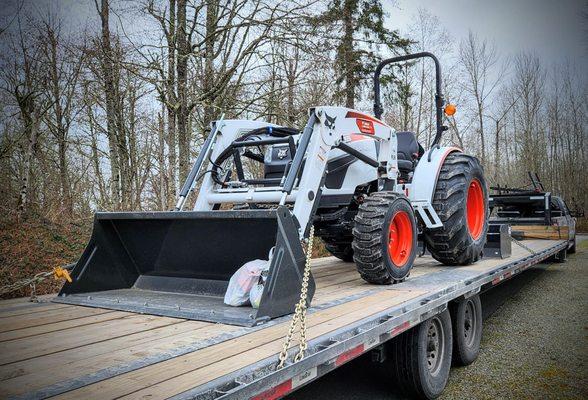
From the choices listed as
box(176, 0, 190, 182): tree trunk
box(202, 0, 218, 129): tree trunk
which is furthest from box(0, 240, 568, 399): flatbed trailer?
box(202, 0, 218, 129): tree trunk

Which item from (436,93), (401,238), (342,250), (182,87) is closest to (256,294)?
(401,238)

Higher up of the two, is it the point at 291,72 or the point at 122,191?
the point at 291,72

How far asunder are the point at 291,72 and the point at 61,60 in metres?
4.98

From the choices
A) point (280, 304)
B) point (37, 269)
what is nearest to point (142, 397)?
point (280, 304)

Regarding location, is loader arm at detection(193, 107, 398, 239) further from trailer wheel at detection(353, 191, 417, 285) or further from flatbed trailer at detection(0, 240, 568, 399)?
flatbed trailer at detection(0, 240, 568, 399)

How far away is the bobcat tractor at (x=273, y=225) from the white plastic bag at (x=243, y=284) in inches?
4.2

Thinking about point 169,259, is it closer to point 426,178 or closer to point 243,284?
point 243,284

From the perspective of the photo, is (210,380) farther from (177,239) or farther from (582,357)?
(582,357)

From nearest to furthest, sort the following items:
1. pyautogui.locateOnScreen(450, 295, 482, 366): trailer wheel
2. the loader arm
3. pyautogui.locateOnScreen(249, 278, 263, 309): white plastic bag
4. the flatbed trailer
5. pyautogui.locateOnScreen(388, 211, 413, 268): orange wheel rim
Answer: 1. the flatbed trailer
2. pyautogui.locateOnScreen(249, 278, 263, 309): white plastic bag
3. the loader arm
4. pyautogui.locateOnScreen(450, 295, 482, 366): trailer wheel
5. pyautogui.locateOnScreen(388, 211, 413, 268): orange wheel rim

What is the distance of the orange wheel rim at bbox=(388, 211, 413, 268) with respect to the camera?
14.4 ft

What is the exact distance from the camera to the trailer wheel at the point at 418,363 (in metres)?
3.41

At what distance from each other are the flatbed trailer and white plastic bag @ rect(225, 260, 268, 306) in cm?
41

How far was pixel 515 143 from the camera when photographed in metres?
33.1

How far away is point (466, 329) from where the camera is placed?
4535mm
